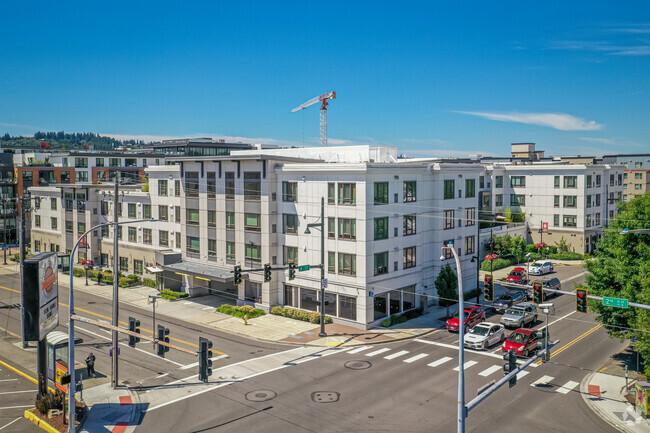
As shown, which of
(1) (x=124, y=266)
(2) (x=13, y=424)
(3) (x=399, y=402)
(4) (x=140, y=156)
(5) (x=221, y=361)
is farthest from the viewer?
(4) (x=140, y=156)

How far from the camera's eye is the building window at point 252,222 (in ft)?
163

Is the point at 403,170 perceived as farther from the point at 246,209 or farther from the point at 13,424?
the point at 13,424

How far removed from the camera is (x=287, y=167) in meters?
47.9

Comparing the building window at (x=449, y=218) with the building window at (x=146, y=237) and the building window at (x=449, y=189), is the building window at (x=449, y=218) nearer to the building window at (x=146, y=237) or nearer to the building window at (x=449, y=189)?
the building window at (x=449, y=189)

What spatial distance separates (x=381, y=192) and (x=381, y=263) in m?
5.92

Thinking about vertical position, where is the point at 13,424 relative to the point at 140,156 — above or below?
below

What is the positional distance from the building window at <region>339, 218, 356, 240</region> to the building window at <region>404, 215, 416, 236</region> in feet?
18.9

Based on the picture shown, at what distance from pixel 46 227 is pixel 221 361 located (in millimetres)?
56330

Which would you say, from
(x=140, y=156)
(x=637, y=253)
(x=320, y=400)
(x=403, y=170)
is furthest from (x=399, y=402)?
(x=140, y=156)

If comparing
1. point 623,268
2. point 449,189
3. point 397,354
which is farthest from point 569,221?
point 397,354

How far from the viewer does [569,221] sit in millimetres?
80062

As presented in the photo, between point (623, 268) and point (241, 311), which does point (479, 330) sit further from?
point (241, 311)

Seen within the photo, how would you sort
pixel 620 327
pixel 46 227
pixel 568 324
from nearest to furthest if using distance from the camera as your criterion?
pixel 620 327
pixel 568 324
pixel 46 227

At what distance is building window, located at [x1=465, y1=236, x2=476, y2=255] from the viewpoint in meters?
54.6
